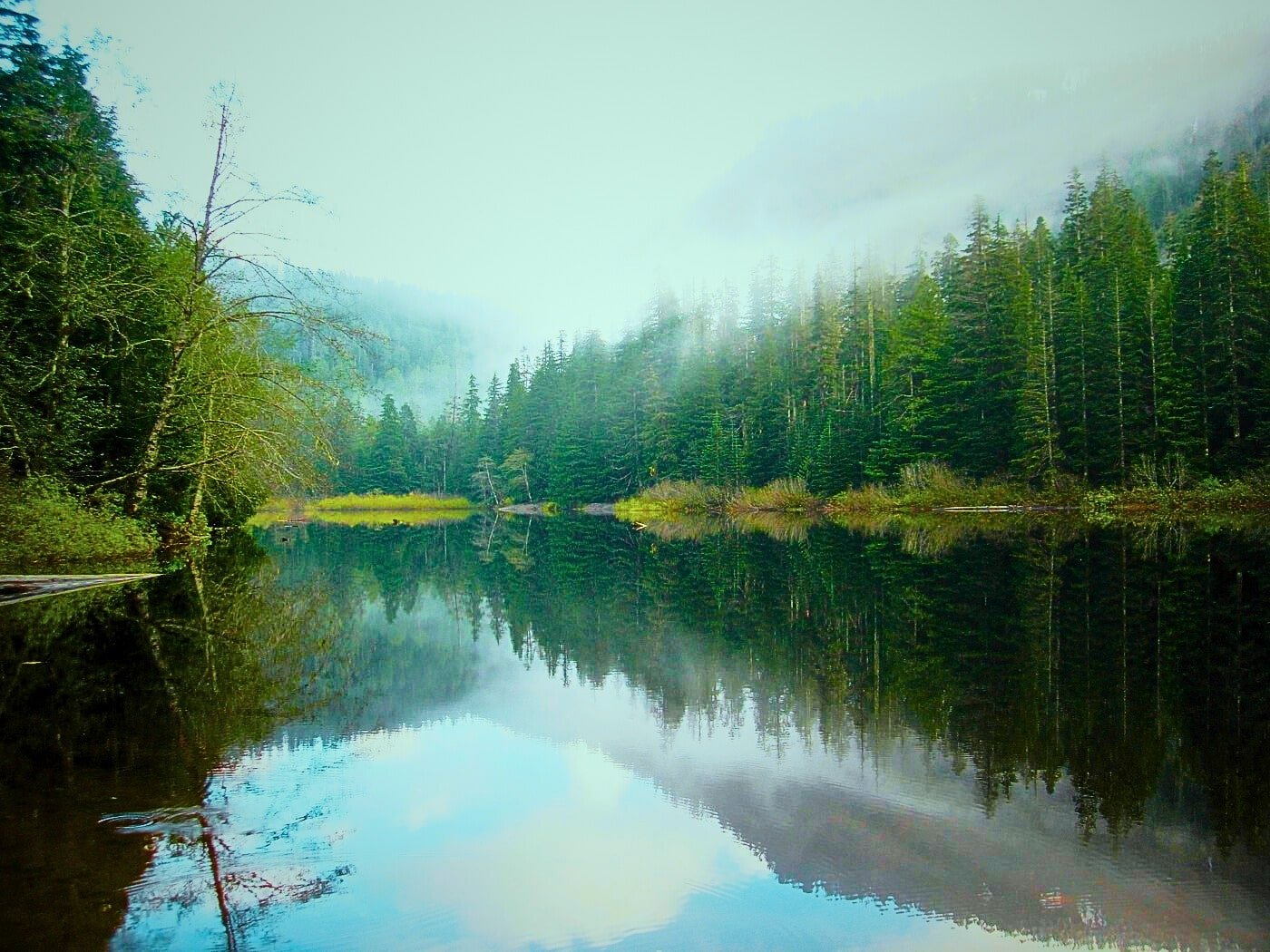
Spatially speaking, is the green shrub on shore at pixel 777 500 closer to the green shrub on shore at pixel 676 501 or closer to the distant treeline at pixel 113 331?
the green shrub on shore at pixel 676 501

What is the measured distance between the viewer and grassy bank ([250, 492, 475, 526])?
72562mm

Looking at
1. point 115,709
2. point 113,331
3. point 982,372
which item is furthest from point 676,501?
point 115,709

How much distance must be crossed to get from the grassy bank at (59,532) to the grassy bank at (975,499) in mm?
31732

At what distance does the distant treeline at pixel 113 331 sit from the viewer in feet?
50.0

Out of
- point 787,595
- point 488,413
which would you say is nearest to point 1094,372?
point 787,595

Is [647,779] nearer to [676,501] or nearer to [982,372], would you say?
[982,372]

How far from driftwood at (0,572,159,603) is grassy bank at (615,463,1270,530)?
104 ft

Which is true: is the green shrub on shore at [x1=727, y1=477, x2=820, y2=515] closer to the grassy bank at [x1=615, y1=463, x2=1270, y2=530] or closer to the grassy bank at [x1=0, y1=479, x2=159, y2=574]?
the grassy bank at [x1=615, y1=463, x2=1270, y2=530]

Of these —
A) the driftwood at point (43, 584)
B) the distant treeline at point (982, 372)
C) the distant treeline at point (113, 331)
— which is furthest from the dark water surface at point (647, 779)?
the distant treeline at point (982, 372)

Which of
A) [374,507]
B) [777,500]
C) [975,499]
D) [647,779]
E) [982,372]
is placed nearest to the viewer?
[647,779]

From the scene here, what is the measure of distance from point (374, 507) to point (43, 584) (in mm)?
71802

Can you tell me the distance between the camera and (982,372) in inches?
1752

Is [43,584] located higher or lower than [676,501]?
lower

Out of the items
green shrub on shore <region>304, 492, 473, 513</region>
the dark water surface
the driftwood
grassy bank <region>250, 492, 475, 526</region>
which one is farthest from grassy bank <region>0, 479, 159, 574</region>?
green shrub on shore <region>304, 492, 473, 513</region>
